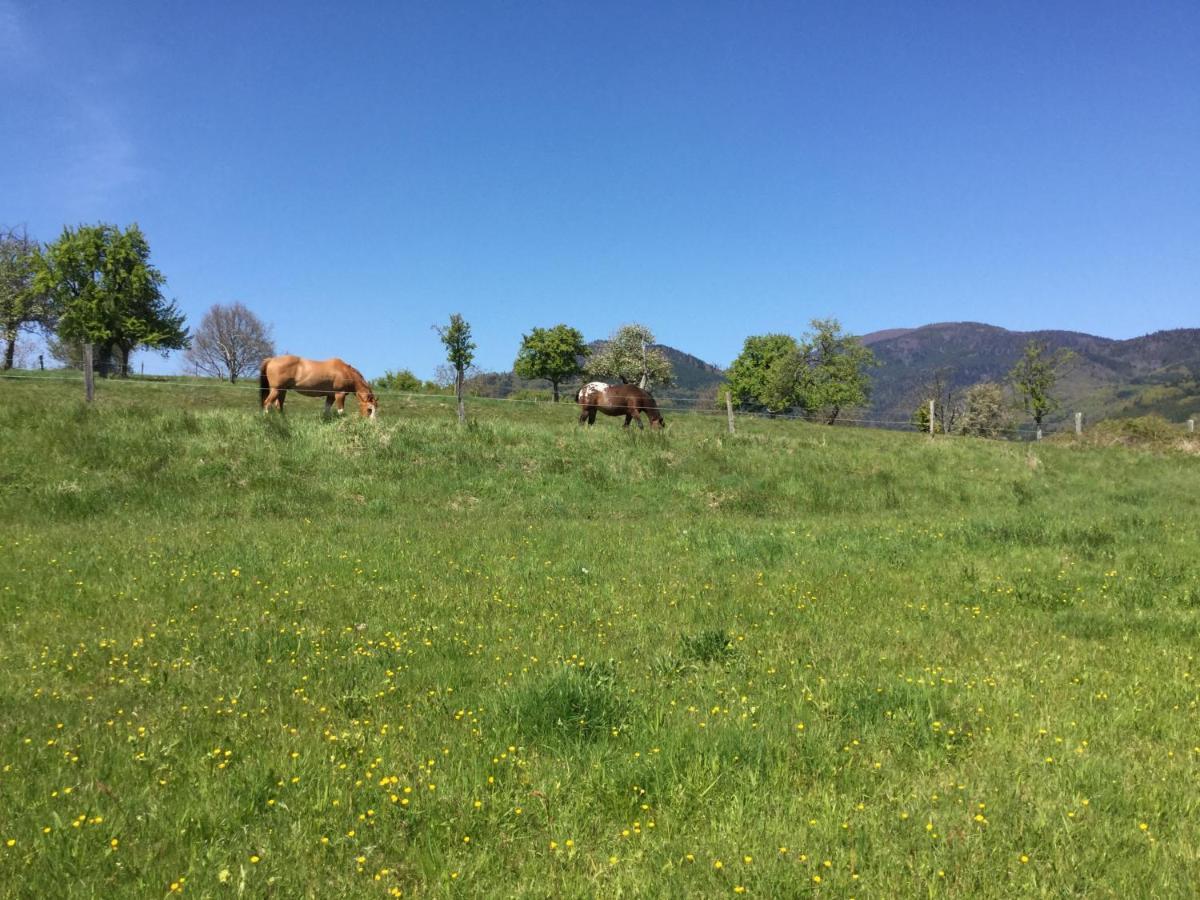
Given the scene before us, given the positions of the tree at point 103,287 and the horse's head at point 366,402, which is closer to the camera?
the horse's head at point 366,402

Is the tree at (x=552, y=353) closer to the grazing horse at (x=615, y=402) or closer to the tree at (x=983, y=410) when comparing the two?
the tree at (x=983, y=410)

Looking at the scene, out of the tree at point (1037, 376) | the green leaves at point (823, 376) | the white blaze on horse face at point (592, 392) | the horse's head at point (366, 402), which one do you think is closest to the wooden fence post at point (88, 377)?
the horse's head at point (366, 402)

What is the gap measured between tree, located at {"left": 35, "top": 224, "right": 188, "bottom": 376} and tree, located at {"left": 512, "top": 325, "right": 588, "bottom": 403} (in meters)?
54.3

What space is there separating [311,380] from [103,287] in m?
48.0

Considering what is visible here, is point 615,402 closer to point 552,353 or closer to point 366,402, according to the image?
point 366,402

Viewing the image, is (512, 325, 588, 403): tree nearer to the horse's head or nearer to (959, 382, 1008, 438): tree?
(959, 382, 1008, 438): tree

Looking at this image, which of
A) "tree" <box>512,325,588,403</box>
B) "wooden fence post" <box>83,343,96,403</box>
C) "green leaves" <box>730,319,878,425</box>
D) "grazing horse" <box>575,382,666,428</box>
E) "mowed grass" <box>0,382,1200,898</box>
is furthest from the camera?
"tree" <box>512,325,588,403</box>

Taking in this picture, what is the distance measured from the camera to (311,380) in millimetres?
28047

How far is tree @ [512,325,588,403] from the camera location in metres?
108

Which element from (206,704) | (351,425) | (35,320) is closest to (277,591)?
(206,704)

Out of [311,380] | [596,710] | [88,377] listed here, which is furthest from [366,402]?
[596,710]

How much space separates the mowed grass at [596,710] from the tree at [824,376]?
77064 millimetres

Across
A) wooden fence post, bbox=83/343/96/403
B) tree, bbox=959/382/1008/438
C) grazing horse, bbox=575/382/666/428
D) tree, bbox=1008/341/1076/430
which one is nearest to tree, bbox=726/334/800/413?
tree, bbox=959/382/1008/438

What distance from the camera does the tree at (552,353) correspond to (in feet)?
354
